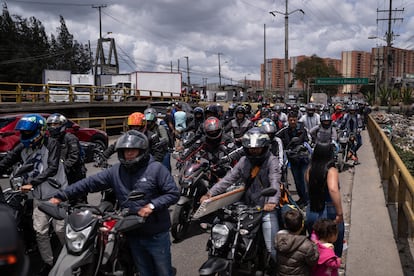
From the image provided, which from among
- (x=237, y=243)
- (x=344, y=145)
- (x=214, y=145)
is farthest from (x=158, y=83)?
(x=237, y=243)

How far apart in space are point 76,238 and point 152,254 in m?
0.78

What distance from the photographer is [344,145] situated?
12.1 meters

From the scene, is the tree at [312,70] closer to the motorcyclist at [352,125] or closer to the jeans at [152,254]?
the motorcyclist at [352,125]

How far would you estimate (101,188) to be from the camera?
3.90m

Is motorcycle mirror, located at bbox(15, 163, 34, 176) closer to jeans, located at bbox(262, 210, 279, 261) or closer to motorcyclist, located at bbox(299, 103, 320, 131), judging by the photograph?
jeans, located at bbox(262, 210, 279, 261)

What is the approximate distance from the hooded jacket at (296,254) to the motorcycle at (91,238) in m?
1.27

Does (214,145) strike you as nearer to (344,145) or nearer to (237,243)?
(237,243)

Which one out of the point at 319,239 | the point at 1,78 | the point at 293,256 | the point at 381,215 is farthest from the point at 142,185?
the point at 1,78

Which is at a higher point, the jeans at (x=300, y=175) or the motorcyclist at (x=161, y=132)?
the motorcyclist at (x=161, y=132)

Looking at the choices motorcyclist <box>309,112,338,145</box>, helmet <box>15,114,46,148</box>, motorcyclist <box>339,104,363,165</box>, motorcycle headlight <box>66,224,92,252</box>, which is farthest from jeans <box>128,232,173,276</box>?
motorcyclist <box>339,104,363,165</box>

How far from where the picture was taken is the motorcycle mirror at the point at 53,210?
3559mm

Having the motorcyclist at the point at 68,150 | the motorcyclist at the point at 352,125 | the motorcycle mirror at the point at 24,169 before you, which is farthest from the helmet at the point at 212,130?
the motorcyclist at the point at 352,125

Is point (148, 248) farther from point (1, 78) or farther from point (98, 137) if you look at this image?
point (1, 78)

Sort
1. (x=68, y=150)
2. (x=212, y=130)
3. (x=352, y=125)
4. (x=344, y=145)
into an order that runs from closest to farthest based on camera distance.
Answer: (x=68, y=150)
(x=212, y=130)
(x=344, y=145)
(x=352, y=125)
